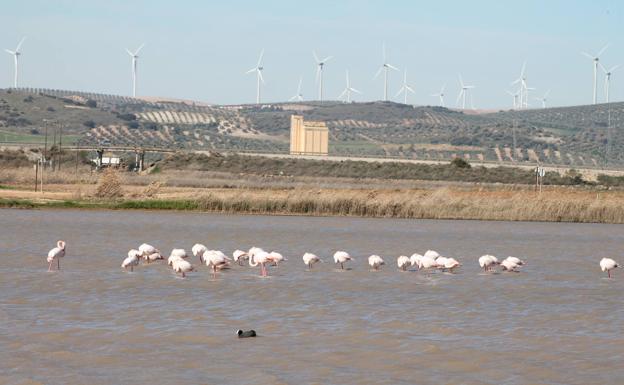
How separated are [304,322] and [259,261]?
279 inches

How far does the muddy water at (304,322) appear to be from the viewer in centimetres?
1421

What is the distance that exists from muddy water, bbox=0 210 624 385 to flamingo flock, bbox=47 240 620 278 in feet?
0.96

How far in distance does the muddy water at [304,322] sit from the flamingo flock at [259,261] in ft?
0.96

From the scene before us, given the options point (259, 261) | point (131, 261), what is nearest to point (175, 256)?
point (131, 261)

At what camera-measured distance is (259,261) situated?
25141mm

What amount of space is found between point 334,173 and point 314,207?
64.6 metres

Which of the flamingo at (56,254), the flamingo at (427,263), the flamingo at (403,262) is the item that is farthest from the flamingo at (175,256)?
the flamingo at (427,263)

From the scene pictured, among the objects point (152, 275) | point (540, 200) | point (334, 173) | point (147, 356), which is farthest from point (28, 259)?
point (334, 173)

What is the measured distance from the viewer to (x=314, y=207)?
49094 mm

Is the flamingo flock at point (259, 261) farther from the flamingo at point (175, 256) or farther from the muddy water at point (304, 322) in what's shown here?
the muddy water at point (304, 322)

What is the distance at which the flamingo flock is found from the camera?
24578 mm

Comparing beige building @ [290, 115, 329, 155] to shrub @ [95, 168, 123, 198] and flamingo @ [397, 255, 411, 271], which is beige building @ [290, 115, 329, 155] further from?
flamingo @ [397, 255, 411, 271]

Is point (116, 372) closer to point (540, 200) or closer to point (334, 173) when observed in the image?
point (540, 200)

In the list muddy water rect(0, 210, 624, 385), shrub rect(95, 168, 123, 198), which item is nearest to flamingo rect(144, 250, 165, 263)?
muddy water rect(0, 210, 624, 385)
